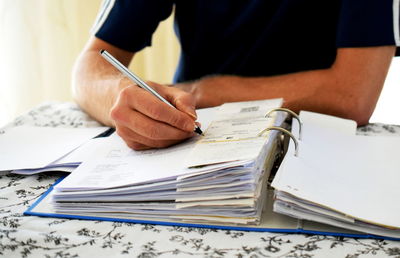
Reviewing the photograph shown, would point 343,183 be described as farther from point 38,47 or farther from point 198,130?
point 38,47

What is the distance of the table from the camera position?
1.58ft

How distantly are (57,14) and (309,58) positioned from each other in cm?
112

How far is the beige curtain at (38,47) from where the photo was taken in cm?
175

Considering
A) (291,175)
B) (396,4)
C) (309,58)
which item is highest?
(396,4)

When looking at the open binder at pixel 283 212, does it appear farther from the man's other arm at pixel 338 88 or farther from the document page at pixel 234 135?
the man's other arm at pixel 338 88

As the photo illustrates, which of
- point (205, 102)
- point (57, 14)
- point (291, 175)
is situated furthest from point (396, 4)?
point (57, 14)

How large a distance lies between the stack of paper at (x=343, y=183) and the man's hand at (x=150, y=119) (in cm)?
17

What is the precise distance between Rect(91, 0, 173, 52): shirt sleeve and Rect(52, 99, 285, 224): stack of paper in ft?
1.93

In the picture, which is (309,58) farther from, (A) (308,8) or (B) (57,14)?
(B) (57,14)

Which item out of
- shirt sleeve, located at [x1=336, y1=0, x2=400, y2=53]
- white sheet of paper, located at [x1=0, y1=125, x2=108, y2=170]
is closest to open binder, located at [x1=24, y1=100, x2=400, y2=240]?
white sheet of paper, located at [x1=0, y1=125, x2=108, y2=170]

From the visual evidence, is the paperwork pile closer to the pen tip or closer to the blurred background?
the pen tip

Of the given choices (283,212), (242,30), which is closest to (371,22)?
(242,30)

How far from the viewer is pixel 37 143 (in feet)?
2.70

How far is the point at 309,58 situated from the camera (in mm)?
1213
